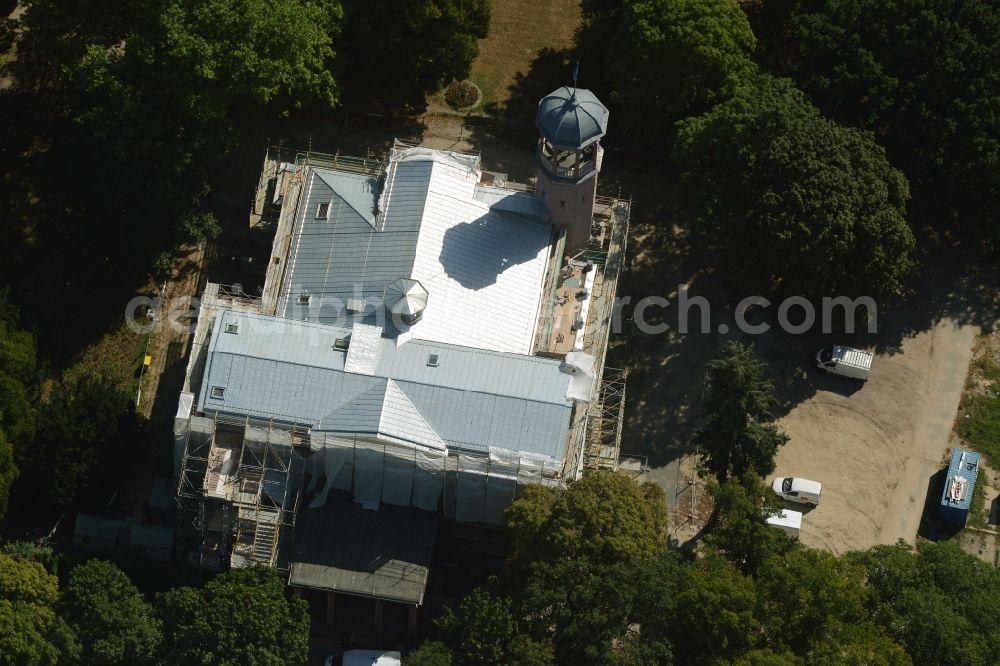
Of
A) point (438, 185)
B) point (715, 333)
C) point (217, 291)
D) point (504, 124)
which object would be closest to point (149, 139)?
point (217, 291)

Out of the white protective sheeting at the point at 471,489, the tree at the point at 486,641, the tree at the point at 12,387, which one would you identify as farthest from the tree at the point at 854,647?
the tree at the point at 12,387

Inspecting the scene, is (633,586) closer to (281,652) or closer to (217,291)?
(281,652)

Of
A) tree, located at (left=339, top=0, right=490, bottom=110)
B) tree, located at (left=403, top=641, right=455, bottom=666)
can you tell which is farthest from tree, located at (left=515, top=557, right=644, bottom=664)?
tree, located at (left=339, top=0, right=490, bottom=110)

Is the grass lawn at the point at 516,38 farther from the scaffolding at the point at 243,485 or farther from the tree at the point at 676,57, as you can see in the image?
the scaffolding at the point at 243,485

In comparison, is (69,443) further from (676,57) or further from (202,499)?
(676,57)

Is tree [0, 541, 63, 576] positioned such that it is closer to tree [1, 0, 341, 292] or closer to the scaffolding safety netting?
the scaffolding safety netting

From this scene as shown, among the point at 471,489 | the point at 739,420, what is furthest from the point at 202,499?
the point at 739,420
